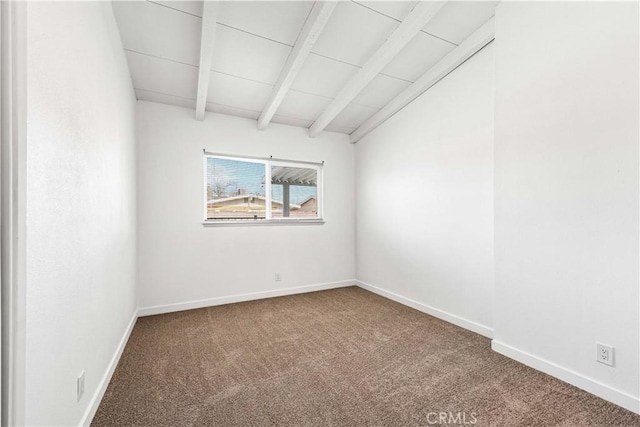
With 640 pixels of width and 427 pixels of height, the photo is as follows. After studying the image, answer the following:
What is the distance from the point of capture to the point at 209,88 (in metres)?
3.00

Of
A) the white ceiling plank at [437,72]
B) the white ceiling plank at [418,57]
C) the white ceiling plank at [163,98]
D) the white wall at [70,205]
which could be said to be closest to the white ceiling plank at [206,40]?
the white ceiling plank at [163,98]

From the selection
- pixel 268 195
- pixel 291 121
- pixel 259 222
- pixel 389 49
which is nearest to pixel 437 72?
pixel 389 49

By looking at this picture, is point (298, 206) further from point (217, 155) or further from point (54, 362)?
point (54, 362)

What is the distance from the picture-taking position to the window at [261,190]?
11.7 feet

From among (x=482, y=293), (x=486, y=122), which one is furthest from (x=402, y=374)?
(x=486, y=122)

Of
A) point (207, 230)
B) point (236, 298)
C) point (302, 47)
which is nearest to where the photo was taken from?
point (302, 47)

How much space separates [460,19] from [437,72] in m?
0.55

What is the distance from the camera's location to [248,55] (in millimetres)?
2553

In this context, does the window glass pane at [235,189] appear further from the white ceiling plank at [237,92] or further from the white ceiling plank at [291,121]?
the white ceiling plank at [237,92]

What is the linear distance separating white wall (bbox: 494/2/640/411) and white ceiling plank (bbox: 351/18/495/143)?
0.16 m

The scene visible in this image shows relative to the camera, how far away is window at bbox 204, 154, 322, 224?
141 inches

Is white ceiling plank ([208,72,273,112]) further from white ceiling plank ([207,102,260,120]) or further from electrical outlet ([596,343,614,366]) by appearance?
electrical outlet ([596,343,614,366])

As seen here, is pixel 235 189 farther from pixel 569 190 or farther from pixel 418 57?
pixel 569 190

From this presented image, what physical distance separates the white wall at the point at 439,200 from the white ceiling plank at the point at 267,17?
164cm
